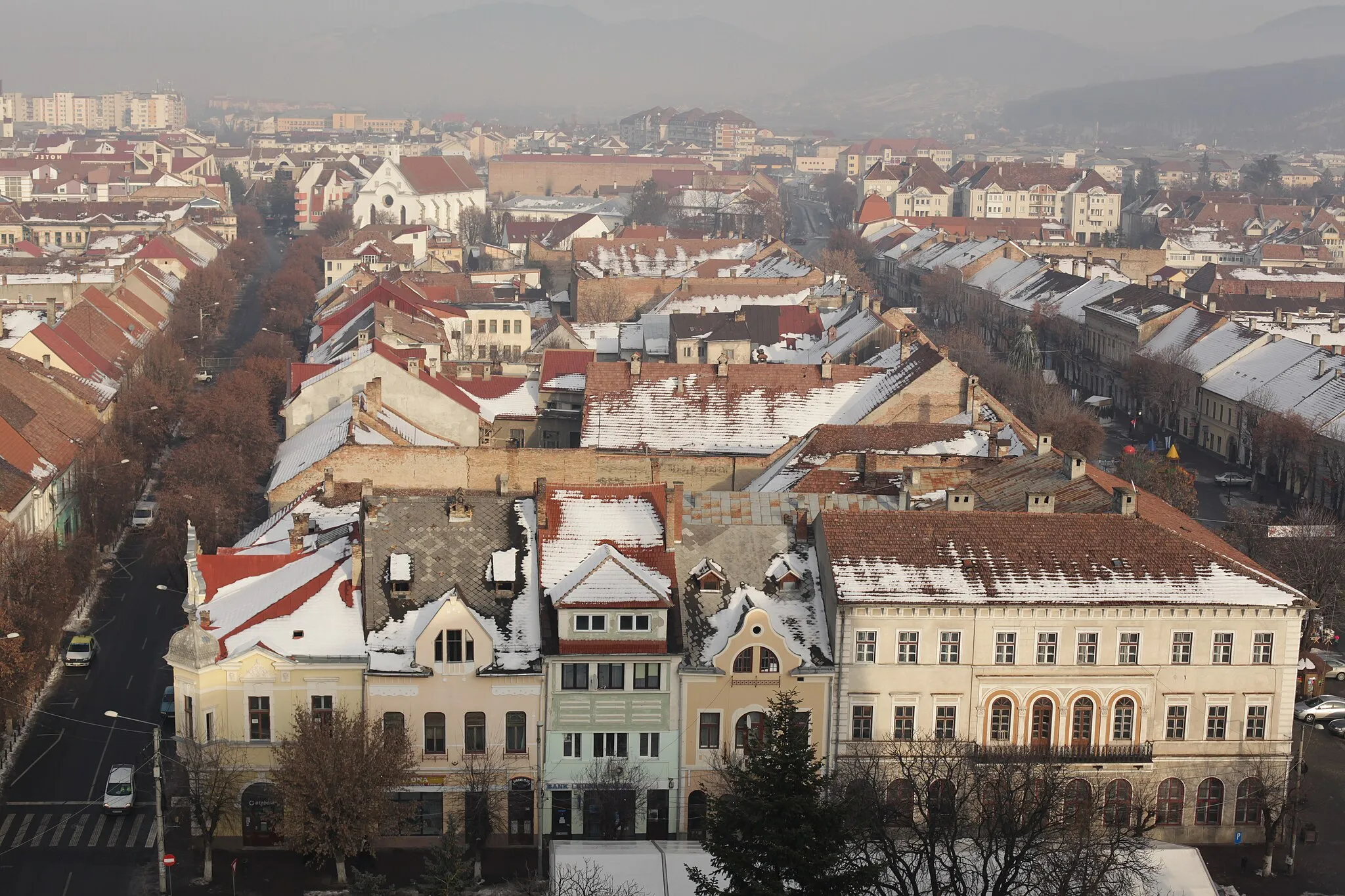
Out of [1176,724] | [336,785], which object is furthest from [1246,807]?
[336,785]

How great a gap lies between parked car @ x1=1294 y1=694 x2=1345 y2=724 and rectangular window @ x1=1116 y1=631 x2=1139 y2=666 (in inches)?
446

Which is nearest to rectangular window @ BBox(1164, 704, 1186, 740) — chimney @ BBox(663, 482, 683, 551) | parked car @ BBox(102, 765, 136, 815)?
chimney @ BBox(663, 482, 683, 551)

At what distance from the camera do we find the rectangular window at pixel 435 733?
39.3 m

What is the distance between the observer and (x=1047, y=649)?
Result: 39781 mm

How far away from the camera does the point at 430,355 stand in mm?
83312

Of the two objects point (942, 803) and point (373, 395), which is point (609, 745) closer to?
point (942, 803)

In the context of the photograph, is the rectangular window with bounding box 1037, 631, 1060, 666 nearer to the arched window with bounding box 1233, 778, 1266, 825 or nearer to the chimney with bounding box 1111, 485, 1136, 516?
the chimney with bounding box 1111, 485, 1136, 516

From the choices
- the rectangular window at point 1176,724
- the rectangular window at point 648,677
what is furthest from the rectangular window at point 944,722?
the rectangular window at point 648,677

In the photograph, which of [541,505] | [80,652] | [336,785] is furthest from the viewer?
[80,652]

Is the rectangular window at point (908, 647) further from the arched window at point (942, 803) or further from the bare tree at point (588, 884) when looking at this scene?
the bare tree at point (588, 884)

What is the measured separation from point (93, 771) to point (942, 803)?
67.7 ft

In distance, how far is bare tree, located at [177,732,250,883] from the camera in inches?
1486

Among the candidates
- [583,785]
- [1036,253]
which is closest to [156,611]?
[583,785]

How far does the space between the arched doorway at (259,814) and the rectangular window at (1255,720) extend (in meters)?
21.9
